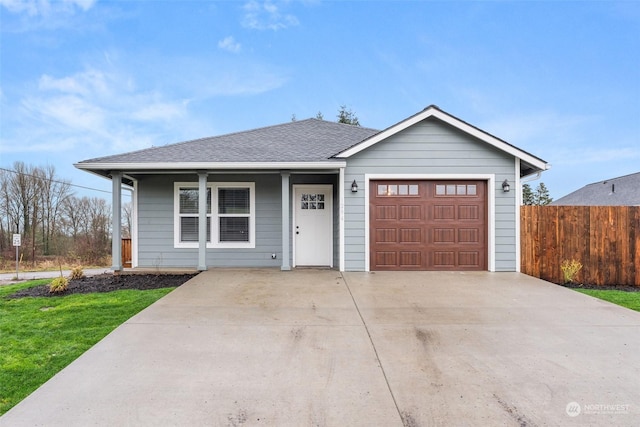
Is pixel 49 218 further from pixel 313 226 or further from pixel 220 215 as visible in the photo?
pixel 313 226

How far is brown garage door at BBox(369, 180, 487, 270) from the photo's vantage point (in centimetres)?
738

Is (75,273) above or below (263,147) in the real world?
below

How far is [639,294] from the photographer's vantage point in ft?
20.2

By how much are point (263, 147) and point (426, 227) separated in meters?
4.53

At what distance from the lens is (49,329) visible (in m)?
3.98

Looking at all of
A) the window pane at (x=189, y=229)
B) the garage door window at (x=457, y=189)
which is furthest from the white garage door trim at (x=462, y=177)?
the window pane at (x=189, y=229)

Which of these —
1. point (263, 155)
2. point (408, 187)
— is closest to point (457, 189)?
point (408, 187)

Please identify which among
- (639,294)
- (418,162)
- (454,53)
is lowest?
(639,294)

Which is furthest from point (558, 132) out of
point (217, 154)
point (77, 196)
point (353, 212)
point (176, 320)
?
point (77, 196)

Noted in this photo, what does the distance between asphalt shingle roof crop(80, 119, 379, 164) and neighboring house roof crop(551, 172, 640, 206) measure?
16516 mm

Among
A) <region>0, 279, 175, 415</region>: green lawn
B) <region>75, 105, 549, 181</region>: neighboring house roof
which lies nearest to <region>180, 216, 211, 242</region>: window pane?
<region>75, 105, 549, 181</region>: neighboring house roof

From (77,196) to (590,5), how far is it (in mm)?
28717

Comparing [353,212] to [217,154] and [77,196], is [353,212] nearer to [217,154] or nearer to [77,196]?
[217,154]

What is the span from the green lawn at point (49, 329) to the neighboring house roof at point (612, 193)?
73.3 ft
